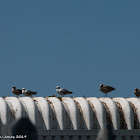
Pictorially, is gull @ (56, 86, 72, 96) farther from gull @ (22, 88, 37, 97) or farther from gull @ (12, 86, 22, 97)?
gull @ (12, 86, 22, 97)

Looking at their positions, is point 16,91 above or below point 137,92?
above

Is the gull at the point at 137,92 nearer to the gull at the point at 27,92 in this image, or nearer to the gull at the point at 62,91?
the gull at the point at 62,91

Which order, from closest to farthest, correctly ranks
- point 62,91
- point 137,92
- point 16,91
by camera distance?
point 62,91 < point 137,92 < point 16,91

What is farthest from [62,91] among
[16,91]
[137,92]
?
[137,92]

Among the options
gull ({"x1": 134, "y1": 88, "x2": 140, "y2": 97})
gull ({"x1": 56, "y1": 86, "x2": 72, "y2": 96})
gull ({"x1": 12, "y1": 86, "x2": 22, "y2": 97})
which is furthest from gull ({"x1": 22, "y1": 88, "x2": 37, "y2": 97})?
gull ({"x1": 134, "y1": 88, "x2": 140, "y2": 97})

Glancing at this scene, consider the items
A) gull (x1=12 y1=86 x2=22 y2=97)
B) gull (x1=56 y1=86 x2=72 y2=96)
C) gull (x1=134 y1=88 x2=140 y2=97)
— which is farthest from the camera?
gull (x1=12 y1=86 x2=22 y2=97)

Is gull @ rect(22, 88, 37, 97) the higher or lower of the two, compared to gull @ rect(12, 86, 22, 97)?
lower

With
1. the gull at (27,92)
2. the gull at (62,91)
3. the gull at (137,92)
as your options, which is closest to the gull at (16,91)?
the gull at (27,92)

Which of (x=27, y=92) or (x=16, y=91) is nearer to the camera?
(x=27, y=92)

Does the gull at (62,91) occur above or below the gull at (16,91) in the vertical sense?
below

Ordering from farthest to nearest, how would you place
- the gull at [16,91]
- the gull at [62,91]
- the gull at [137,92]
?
the gull at [16,91] < the gull at [137,92] < the gull at [62,91]

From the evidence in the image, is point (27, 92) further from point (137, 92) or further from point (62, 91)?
point (137, 92)

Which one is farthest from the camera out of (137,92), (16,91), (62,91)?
(16,91)

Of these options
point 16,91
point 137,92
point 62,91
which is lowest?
point 137,92
